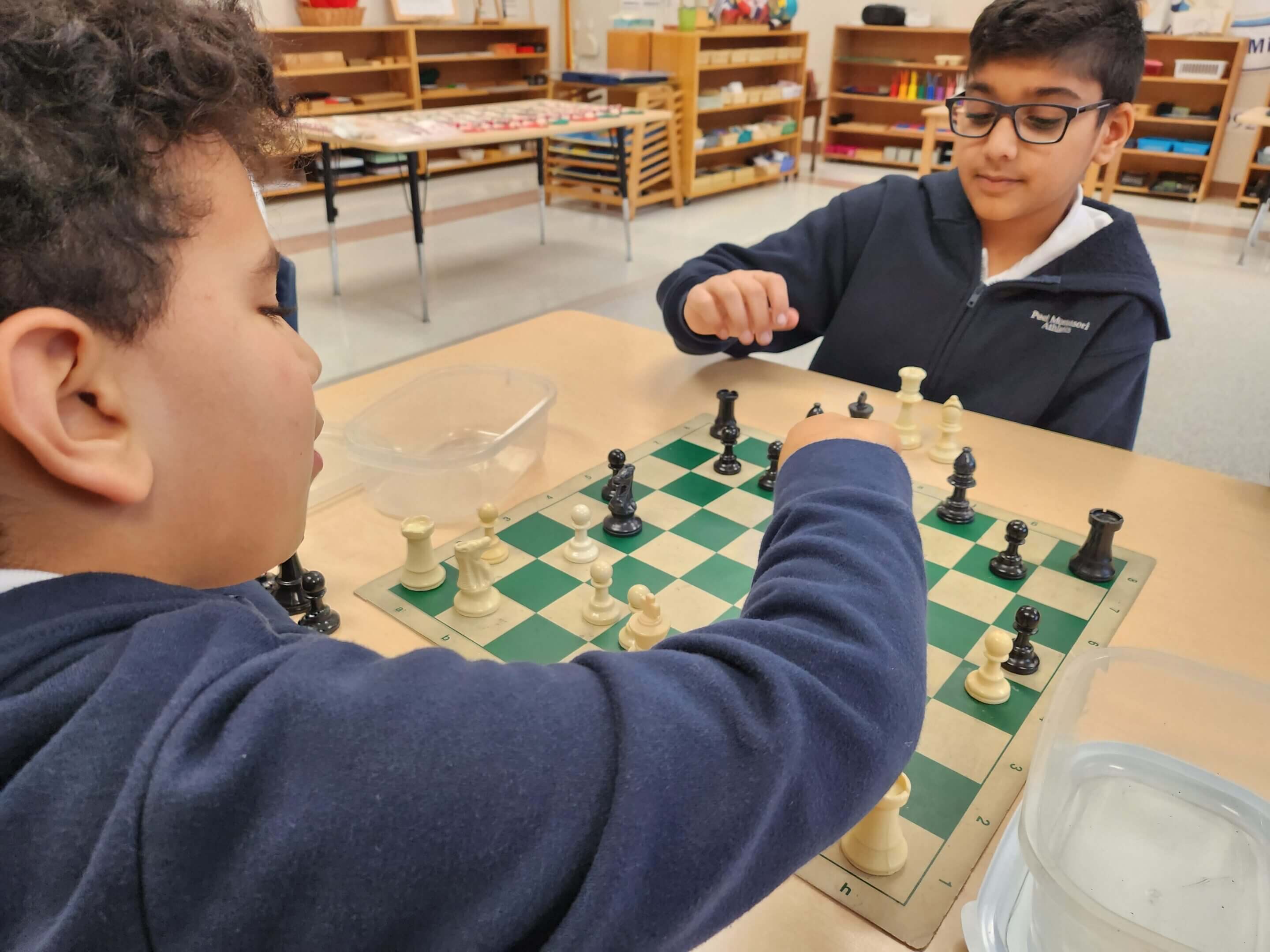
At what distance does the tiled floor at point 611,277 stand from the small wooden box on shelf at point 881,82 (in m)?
0.57

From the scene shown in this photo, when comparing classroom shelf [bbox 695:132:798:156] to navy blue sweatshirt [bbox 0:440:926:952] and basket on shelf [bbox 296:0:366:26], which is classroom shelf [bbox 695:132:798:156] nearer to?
basket on shelf [bbox 296:0:366:26]

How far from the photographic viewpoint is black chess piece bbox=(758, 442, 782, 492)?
101cm

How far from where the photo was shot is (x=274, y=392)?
47 cm

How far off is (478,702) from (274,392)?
21cm

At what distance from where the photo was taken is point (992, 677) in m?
0.73

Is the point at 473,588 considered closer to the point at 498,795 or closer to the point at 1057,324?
the point at 498,795

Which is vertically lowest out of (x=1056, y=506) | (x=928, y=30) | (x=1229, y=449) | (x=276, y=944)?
(x=1229, y=449)

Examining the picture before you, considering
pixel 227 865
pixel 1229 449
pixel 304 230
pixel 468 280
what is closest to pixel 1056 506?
pixel 227 865

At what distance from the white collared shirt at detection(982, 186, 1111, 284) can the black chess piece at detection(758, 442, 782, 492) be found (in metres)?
0.61

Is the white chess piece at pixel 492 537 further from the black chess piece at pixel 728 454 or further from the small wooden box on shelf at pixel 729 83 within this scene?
the small wooden box on shelf at pixel 729 83

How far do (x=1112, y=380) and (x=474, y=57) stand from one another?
579 centimetres

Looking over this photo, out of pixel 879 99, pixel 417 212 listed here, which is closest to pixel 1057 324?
pixel 417 212

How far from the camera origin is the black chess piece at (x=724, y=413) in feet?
3.77

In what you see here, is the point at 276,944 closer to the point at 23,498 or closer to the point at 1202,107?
the point at 23,498
